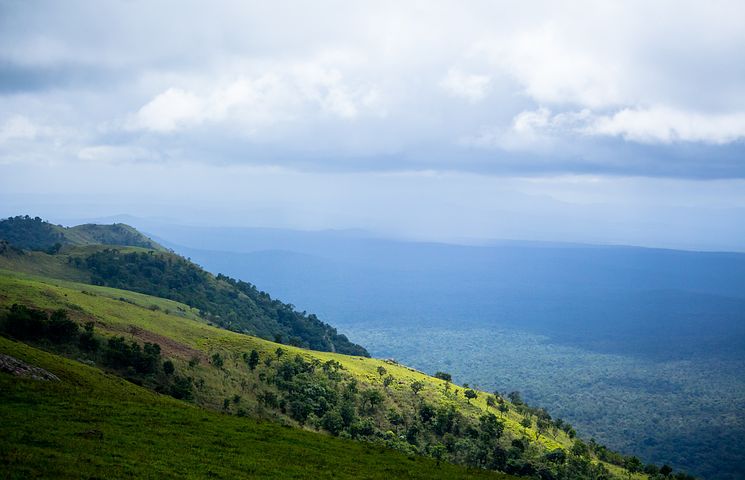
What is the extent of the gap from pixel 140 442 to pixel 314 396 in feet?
153

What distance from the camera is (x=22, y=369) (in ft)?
131

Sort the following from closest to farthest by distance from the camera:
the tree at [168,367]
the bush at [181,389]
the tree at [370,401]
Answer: the bush at [181,389], the tree at [168,367], the tree at [370,401]

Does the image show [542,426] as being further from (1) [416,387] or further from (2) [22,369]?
(2) [22,369]

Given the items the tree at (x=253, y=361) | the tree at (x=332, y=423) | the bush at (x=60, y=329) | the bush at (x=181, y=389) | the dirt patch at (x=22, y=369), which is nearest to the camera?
the dirt patch at (x=22, y=369)

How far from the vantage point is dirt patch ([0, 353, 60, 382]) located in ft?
128

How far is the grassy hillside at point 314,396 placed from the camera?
223 feet

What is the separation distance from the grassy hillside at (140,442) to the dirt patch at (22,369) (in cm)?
101

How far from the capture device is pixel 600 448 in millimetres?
110688

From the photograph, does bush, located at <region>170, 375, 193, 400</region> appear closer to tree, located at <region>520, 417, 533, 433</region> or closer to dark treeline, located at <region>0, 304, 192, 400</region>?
dark treeline, located at <region>0, 304, 192, 400</region>

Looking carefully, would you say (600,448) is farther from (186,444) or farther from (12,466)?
(12,466)

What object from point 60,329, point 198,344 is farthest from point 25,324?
point 198,344

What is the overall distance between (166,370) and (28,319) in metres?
15.6

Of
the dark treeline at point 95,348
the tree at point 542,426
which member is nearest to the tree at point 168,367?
the dark treeline at point 95,348

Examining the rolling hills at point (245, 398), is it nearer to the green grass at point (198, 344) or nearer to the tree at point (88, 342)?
the tree at point (88, 342)
